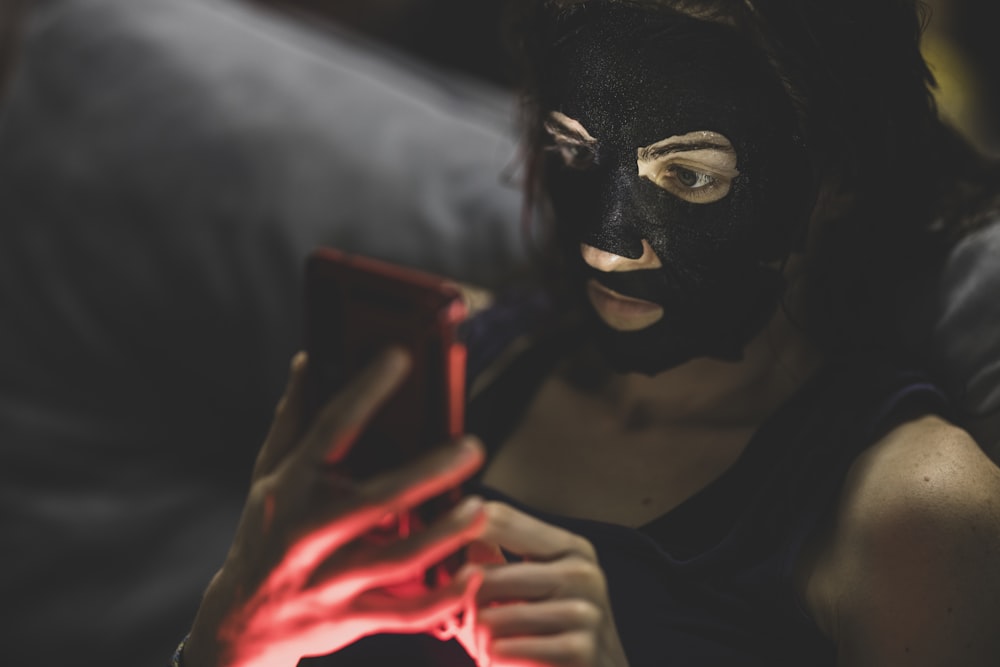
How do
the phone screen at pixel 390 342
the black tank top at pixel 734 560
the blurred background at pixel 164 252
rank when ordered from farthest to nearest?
1. the blurred background at pixel 164 252
2. the black tank top at pixel 734 560
3. the phone screen at pixel 390 342

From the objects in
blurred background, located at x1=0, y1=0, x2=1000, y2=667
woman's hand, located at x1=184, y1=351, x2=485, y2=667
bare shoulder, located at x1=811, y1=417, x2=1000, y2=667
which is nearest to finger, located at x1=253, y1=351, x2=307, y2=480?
woman's hand, located at x1=184, y1=351, x2=485, y2=667

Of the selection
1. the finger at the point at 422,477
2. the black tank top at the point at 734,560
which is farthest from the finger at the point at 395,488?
the black tank top at the point at 734,560

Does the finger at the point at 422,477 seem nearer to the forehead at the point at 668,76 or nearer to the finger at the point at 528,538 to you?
the finger at the point at 528,538

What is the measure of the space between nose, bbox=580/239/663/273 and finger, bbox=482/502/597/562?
0.13 meters

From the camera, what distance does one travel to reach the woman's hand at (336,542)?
1.39ft

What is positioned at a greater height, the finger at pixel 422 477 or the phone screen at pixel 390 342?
the phone screen at pixel 390 342

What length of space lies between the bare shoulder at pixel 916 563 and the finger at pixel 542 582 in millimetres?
139

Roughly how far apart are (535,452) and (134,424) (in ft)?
1.86

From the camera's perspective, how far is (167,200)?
3.20 ft

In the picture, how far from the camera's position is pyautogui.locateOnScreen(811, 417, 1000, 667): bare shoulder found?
19.1 inches

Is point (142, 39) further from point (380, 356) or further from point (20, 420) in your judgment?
point (380, 356)

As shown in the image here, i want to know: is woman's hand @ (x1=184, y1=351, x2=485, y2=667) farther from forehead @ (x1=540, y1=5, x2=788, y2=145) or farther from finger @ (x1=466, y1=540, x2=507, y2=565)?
forehead @ (x1=540, y1=5, x2=788, y2=145)

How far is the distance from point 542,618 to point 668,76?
0.25 metres

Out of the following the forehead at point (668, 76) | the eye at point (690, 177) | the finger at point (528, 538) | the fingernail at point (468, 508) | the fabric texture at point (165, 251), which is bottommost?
the fabric texture at point (165, 251)
